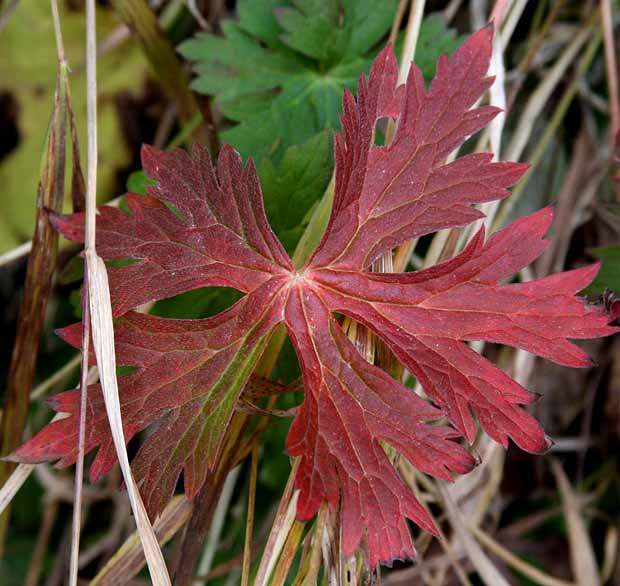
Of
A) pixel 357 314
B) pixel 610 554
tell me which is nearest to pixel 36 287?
pixel 357 314

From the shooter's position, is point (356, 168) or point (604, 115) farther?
point (604, 115)

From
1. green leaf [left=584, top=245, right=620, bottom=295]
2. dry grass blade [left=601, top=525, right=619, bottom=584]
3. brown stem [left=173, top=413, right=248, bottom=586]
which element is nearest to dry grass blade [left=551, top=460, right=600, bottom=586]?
dry grass blade [left=601, top=525, right=619, bottom=584]

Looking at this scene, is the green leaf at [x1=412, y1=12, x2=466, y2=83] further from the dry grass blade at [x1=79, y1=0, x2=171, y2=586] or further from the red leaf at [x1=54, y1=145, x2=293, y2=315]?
the dry grass blade at [x1=79, y1=0, x2=171, y2=586]

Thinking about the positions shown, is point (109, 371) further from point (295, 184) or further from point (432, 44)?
point (432, 44)

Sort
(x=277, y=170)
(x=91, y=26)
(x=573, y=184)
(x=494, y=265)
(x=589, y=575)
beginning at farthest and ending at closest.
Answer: (x=573, y=184) < (x=589, y=575) < (x=277, y=170) < (x=91, y=26) < (x=494, y=265)

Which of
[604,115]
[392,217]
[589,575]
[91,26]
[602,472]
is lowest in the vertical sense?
[589,575]

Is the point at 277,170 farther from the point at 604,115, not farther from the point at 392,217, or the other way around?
the point at 604,115

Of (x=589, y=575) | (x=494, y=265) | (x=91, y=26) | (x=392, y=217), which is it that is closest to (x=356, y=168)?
(x=392, y=217)

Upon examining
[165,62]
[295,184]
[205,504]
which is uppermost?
[165,62]
